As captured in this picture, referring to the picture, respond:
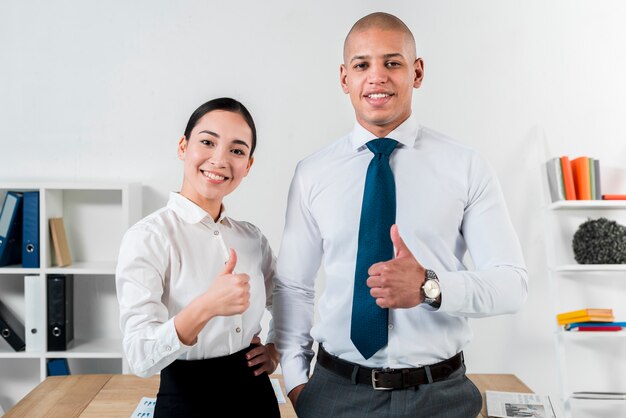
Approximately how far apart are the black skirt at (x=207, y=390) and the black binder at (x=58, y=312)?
2.02 m

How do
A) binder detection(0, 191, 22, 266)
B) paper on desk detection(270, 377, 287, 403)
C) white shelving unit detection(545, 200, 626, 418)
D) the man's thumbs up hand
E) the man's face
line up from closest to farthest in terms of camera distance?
1. the man's thumbs up hand
2. the man's face
3. paper on desk detection(270, 377, 287, 403)
4. binder detection(0, 191, 22, 266)
5. white shelving unit detection(545, 200, 626, 418)

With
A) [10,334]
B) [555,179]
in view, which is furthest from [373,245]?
[10,334]

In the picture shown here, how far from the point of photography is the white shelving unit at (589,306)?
377 centimetres

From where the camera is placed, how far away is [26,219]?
3410mm

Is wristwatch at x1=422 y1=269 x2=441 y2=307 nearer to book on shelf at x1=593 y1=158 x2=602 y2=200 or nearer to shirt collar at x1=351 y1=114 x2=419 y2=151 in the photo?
shirt collar at x1=351 y1=114 x2=419 y2=151

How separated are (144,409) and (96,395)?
0.28 m

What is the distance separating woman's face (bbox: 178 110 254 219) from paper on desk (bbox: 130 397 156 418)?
2.50 ft

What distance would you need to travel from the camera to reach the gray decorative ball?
3.53m

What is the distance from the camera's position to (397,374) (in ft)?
5.16

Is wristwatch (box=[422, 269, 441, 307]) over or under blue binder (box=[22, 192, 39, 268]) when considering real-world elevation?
under

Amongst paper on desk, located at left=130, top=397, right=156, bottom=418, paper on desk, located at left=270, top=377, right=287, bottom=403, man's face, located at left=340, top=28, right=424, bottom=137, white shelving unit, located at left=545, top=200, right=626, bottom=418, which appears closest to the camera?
man's face, located at left=340, top=28, right=424, bottom=137

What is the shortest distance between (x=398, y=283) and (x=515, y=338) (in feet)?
8.49

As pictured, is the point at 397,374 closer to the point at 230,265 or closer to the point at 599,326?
the point at 230,265

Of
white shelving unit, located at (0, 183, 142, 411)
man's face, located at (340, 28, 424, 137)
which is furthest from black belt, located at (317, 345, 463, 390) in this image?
white shelving unit, located at (0, 183, 142, 411)
